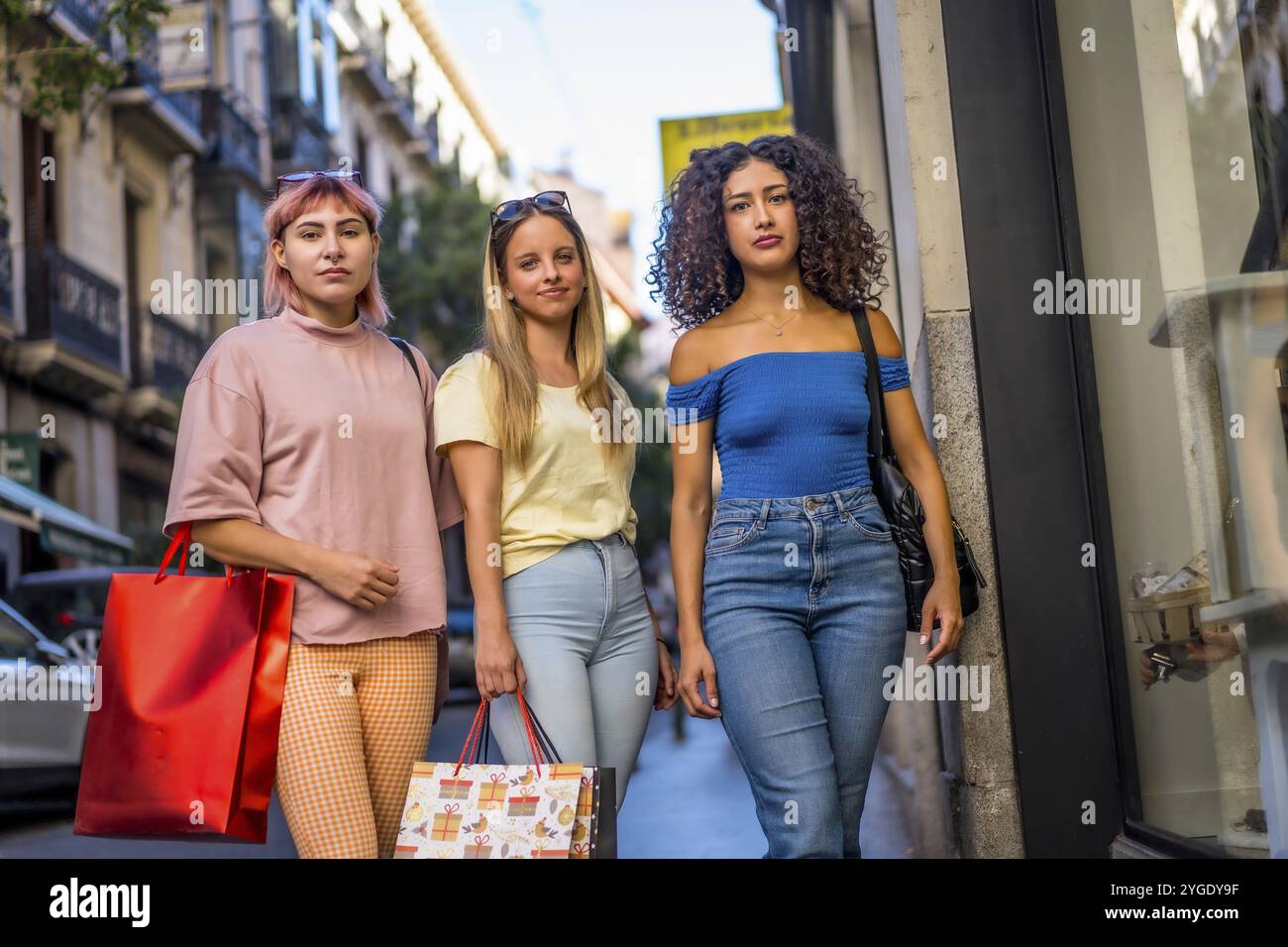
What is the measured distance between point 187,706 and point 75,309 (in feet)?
58.7

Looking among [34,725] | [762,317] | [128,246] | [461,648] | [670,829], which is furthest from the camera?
[128,246]

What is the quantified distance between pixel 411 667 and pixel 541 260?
109 centimetres

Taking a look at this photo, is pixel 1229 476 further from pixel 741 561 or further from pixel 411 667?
pixel 411 667

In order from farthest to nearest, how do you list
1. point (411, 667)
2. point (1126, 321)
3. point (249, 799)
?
point (1126, 321) < point (411, 667) < point (249, 799)

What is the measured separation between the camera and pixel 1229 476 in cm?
328

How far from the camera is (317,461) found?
3307 mm

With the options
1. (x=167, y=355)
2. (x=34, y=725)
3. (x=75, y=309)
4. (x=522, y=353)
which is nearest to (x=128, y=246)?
(x=167, y=355)

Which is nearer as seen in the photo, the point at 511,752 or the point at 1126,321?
the point at 511,752

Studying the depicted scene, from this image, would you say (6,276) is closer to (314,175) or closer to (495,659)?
(314,175)

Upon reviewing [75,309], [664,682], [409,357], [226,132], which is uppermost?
[226,132]

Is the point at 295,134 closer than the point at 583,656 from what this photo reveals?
No

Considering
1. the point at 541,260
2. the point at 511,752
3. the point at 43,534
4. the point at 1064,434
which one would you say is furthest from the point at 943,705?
the point at 43,534

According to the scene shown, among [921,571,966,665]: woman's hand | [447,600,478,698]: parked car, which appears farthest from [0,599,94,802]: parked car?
[447,600,478,698]: parked car

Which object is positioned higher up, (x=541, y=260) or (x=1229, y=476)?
(x=541, y=260)
